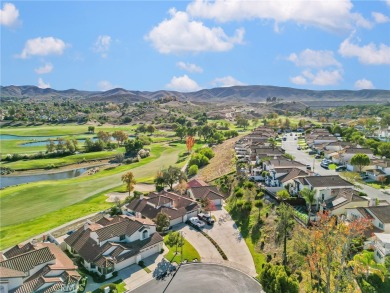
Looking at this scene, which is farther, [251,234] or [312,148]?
[312,148]

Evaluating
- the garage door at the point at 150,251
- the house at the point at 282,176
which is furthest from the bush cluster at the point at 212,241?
the house at the point at 282,176

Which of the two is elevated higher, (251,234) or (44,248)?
(44,248)

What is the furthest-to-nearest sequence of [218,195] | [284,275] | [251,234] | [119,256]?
[218,195]
[251,234]
[119,256]
[284,275]

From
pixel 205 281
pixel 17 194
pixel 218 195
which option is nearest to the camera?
pixel 205 281

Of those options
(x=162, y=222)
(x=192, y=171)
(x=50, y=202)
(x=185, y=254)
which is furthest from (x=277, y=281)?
(x=192, y=171)

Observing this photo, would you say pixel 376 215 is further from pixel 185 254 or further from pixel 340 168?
pixel 340 168

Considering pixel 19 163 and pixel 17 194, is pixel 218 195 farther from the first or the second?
pixel 19 163

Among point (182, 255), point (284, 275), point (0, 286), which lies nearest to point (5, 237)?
point (0, 286)
